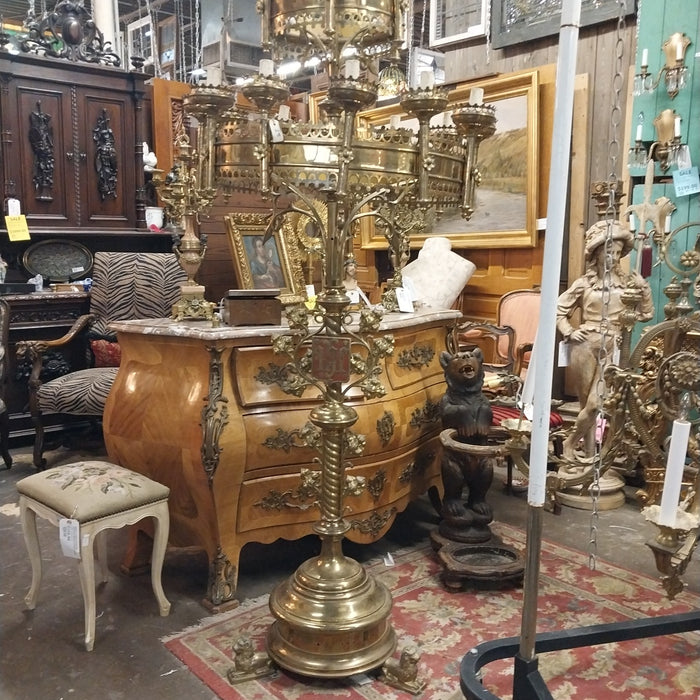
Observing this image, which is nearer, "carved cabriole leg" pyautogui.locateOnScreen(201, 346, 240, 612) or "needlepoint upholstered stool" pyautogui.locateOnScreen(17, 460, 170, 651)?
"needlepoint upholstered stool" pyautogui.locateOnScreen(17, 460, 170, 651)

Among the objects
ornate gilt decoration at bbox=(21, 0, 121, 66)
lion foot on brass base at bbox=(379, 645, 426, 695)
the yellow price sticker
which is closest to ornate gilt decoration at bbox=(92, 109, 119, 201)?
ornate gilt decoration at bbox=(21, 0, 121, 66)

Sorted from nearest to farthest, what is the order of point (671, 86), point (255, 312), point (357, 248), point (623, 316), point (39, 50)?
point (623, 316) < point (255, 312) < point (671, 86) < point (39, 50) < point (357, 248)

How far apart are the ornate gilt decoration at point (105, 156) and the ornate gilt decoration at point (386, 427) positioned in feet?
10.8

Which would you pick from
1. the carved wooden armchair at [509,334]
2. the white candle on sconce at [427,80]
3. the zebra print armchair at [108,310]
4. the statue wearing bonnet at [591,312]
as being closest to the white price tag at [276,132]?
the white candle on sconce at [427,80]

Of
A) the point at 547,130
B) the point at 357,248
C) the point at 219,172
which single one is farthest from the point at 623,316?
the point at 357,248

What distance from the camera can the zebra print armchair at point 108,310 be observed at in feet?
13.6

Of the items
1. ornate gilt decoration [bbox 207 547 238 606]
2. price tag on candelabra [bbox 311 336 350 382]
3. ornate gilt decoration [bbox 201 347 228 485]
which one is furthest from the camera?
ornate gilt decoration [bbox 207 547 238 606]

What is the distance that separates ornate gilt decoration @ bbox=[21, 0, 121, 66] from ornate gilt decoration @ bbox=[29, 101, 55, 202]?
16.7 inches

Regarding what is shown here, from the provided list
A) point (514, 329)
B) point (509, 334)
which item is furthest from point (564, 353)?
point (514, 329)

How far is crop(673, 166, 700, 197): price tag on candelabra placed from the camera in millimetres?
3809

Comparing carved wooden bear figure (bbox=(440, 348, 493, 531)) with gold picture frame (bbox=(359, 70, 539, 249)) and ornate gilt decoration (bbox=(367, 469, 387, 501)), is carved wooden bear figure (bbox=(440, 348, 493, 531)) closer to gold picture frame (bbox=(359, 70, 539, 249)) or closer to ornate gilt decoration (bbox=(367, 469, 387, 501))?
ornate gilt decoration (bbox=(367, 469, 387, 501))

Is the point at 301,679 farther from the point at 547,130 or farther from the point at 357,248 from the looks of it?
the point at 357,248

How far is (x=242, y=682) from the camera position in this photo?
2.09 metres

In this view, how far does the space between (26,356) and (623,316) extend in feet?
12.2
